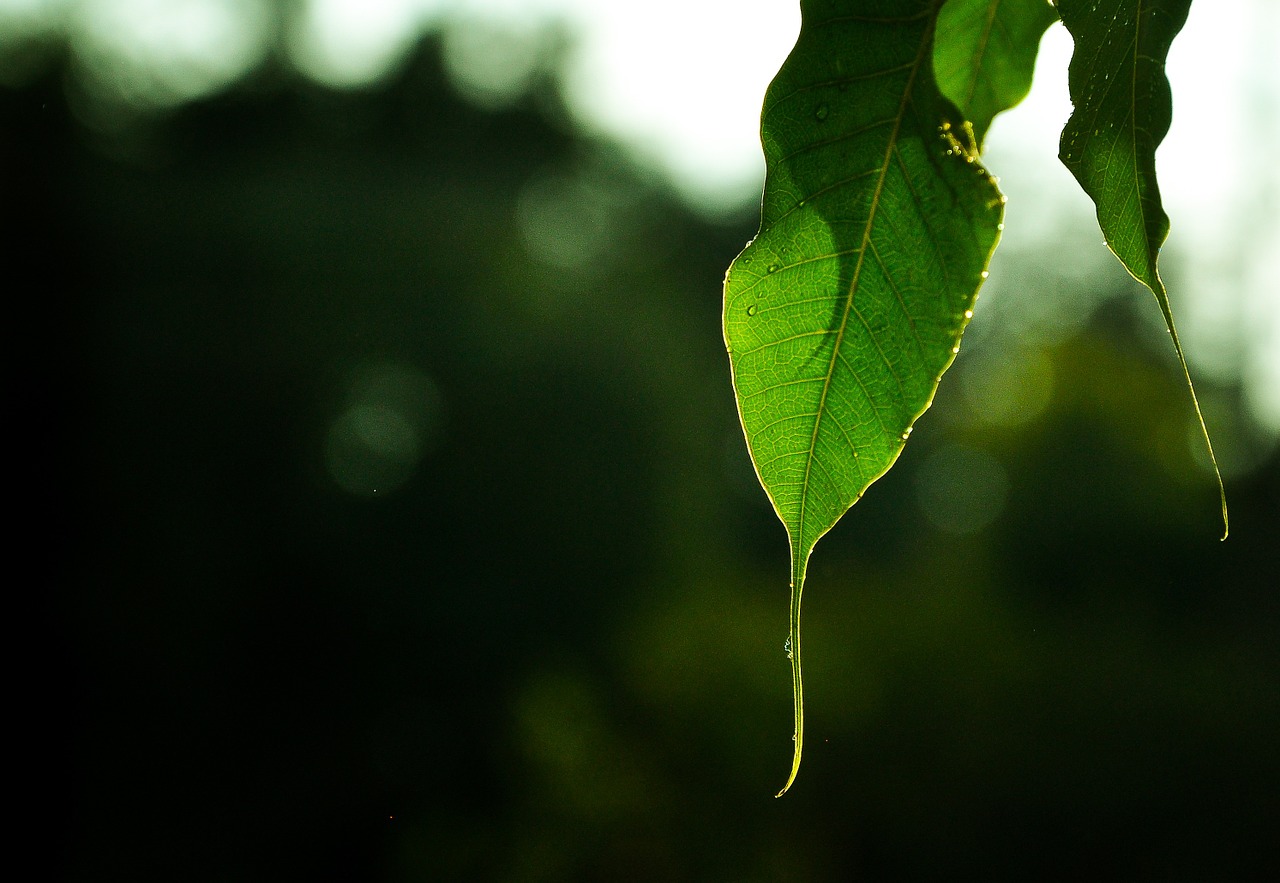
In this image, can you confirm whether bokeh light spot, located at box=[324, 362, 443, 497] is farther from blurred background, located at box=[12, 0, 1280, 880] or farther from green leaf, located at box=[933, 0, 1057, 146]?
green leaf, located at box=[933, 0, 1057, 146]

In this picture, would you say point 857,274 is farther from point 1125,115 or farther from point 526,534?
point 526,534

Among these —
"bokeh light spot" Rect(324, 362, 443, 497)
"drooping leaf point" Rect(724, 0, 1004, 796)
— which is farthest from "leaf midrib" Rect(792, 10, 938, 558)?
"bokeh light spot" Rect(324, 362, 443, 497)

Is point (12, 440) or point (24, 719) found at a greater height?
point (12, 440)

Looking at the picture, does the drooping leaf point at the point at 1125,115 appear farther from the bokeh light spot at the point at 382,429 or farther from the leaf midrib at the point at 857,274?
the bokeh light spot at the point at 382,429

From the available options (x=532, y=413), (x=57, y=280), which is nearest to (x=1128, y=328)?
(x=532, y=413)

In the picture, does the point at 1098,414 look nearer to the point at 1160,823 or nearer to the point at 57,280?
the point at 1160,823

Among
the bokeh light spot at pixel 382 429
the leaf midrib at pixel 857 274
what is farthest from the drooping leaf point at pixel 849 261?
the bokeh light spot at pixel 382 429
